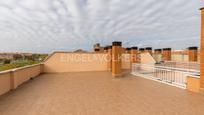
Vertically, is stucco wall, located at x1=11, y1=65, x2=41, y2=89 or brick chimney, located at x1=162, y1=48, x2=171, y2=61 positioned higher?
brick chimney, located at x1=162, y1=48, x2=171, y2=61

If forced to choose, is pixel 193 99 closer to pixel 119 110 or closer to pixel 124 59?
pixel 119 110

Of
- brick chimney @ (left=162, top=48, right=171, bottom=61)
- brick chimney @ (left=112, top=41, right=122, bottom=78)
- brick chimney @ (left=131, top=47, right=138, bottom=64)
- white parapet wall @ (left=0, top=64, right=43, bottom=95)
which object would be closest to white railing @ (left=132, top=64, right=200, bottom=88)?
brick chimney @ (left=112, top=41, right=122, bottom=78)

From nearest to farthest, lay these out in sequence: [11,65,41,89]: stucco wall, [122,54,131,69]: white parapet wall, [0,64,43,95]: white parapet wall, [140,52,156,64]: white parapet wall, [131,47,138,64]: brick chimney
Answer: [0,64,43,95]: white parapet wall
[11,65,41,89]: stucco wall
[131,47,138,64]: brick chimney
[140,52,156,64]: white parapet wall
[122,54,131,69]: white parapet wall

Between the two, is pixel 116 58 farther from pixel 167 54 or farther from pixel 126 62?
pixel 167 54

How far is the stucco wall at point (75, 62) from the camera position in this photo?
14.5 meters

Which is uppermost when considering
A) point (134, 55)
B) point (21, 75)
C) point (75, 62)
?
point (134, 55)

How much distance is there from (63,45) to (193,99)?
22440mm

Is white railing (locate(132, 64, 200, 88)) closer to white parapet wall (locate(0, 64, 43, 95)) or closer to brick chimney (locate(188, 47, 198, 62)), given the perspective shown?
brick chimney (locate(188, 47, 198, 62))

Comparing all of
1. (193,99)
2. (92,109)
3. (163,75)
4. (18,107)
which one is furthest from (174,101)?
(18,107)

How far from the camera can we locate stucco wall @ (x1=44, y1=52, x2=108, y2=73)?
14.5 m

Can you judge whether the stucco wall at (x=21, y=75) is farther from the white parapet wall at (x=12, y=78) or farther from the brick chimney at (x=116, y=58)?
the brick chimney at (x=116, y=58)

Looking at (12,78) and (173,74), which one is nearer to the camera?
(12,78)

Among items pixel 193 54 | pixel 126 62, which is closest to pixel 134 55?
pixel 126 62

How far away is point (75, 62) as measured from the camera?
15.2 m
